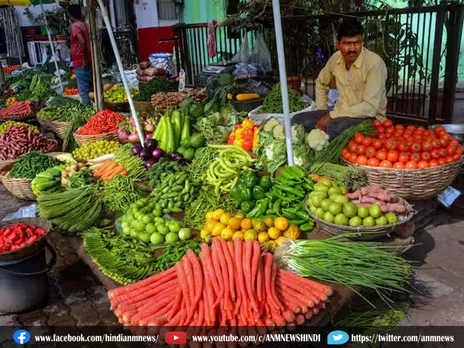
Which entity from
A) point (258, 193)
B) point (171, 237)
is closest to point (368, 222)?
point (258, 193)

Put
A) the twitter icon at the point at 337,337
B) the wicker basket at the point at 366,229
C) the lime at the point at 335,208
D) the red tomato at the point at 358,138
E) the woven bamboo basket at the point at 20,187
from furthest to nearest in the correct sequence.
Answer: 1. the woven bamboo basket at the point at 20,187
2. the red tomato at the point at 358,138
3. the lime at the point at 335,208
4. the wicker basket at the point at 366,229
5. the twitter icon at the point at 337,337

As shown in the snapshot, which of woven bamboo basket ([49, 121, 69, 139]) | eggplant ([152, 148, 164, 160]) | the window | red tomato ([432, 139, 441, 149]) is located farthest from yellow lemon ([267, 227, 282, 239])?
the window

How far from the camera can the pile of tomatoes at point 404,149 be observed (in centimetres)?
384

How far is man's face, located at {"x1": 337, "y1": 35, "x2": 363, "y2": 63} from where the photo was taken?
4.56 meters

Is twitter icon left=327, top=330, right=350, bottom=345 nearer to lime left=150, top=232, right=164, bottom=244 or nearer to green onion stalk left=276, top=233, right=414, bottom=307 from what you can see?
green onion stalk left=276, top=233, right=414, bottom=307

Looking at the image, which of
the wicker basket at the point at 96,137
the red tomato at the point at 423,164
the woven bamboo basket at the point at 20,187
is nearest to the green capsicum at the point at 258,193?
the red tomato at the point at 423,164

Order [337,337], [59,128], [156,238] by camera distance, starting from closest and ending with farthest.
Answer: [337,337] < [156,238] < [59,128]

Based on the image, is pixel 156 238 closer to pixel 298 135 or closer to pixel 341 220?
pixel 341 220

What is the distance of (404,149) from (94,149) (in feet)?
12.1

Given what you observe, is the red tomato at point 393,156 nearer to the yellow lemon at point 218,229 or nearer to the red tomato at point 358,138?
the red tomato at point 358,138

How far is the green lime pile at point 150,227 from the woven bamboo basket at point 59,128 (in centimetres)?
375

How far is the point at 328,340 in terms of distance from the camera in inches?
113

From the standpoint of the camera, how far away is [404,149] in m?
3.91

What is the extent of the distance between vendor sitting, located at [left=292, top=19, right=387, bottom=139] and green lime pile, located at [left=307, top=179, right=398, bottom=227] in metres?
1.59
